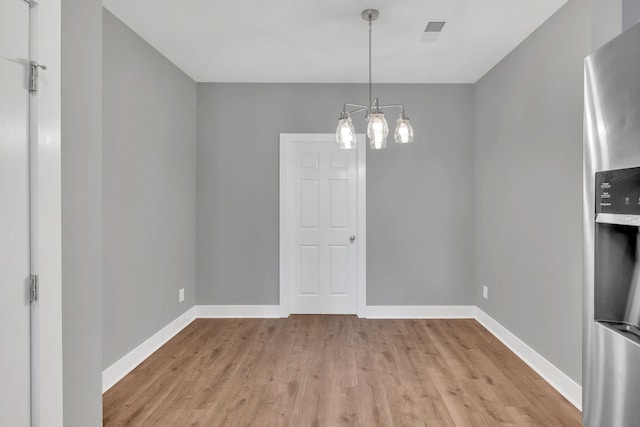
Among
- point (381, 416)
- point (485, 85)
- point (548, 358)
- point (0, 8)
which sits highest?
point (485, 85)

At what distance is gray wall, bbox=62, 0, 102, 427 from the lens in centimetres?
150

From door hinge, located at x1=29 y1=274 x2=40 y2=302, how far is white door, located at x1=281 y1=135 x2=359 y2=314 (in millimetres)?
2961

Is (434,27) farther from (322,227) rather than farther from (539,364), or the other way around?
(539,364)

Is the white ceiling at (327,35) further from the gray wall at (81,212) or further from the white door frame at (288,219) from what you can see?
the gray wall at (81,212)

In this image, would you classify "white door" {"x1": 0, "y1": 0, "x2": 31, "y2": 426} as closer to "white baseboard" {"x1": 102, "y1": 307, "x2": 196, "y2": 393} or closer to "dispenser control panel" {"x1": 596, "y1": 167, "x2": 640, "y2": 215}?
"white baseboard" {"x1": 102, "y1": 307, "x2": 196, "y2": 393}

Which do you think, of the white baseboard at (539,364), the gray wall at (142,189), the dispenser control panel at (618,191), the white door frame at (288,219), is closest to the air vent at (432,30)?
the white door frame at (288,219)

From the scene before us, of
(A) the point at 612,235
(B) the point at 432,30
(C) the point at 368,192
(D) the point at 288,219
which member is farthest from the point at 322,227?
(A) the point at 612,235

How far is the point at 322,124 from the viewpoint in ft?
13.7

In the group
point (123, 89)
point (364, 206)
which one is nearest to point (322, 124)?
point (364, 206)

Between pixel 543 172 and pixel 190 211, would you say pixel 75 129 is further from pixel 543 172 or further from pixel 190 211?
pixel 543 172

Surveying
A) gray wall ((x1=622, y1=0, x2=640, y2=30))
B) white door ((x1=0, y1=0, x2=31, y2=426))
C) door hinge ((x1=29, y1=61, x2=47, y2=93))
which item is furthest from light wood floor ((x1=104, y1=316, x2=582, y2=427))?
gray wall ((x1=622, y1=0, x2=640, y2=30))

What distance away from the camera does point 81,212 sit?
1.59 meters

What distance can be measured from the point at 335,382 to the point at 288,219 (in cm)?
199

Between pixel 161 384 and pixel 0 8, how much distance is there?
7.87ft
